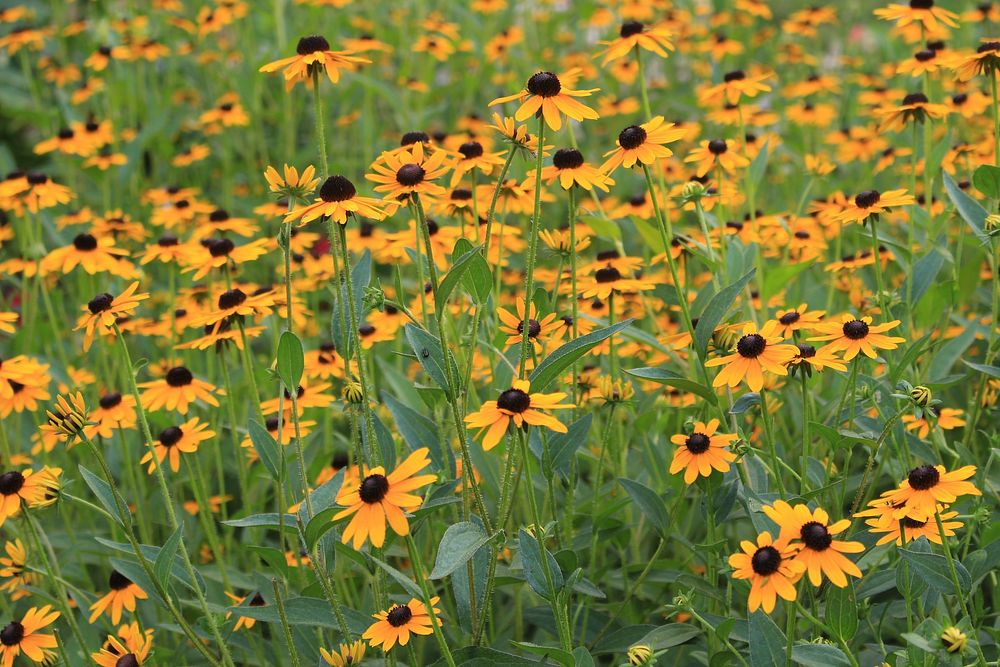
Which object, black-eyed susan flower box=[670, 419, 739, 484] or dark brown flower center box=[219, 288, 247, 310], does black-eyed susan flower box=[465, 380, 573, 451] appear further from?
dark brown flower center box=[219, 288, 247, 310]

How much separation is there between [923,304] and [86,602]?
187 cm

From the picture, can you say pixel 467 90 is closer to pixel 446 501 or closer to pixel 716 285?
pixel 716 285

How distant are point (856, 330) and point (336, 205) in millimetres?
857

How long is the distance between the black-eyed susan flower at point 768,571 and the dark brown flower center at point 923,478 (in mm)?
248

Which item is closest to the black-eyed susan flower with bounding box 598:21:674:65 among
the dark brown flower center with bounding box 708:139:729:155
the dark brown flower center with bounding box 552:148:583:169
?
the dark brown flower center with bounding box 708:139:729:155

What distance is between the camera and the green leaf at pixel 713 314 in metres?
1.70

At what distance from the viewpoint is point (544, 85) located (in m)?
1.64

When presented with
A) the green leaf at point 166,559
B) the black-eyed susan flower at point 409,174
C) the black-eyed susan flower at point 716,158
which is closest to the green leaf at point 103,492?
A: the green leaf at point 166,559

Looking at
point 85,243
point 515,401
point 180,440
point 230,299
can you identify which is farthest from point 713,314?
point 85,243

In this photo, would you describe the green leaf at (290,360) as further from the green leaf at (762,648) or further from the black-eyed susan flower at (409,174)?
the green leaf at (762,648)

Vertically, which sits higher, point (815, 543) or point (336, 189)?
point (336, 189)

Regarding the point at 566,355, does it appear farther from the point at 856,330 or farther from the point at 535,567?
the point at 856,330

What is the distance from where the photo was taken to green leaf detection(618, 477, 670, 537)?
6.04ft

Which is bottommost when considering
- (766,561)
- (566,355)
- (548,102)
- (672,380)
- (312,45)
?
(766,561)
